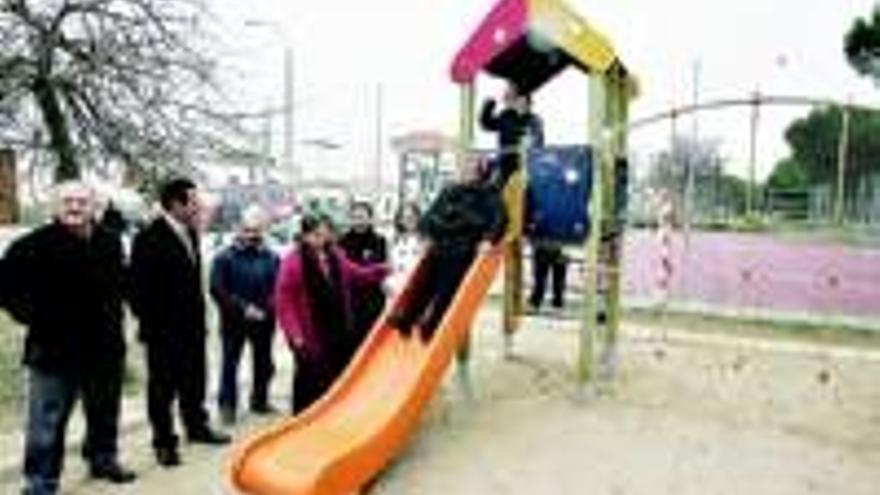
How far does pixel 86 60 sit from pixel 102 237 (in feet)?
16.2

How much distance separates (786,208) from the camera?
186 ft

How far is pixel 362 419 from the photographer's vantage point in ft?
35.3

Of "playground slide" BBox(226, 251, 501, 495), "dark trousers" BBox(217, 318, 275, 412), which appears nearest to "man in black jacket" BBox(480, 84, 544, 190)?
"playground slide" BBox(226, 251, 501, 495)

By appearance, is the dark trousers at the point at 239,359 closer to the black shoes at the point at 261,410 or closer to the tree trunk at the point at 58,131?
the black shoes at the point at 261,410

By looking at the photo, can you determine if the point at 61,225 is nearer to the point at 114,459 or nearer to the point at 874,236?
the point at 114,459

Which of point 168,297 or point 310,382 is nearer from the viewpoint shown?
point 168,297

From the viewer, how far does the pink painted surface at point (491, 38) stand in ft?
44.6

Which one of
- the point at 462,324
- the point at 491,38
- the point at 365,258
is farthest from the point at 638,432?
the point at 491,38

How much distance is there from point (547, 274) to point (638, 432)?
532 centimetres

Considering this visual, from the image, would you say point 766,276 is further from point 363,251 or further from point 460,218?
point 363,251

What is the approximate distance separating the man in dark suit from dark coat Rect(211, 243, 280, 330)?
1.15 m

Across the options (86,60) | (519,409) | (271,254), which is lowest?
(519,409)

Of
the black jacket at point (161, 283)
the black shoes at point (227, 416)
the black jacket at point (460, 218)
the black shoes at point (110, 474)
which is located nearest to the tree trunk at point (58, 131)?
the black shoes at point (227, 416)

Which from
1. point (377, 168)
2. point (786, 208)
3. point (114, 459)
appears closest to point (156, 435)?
point (114, 459)
